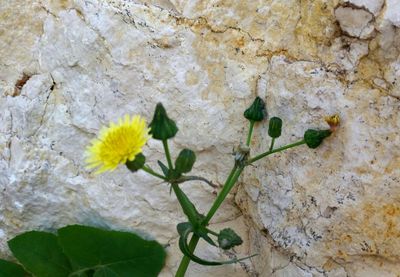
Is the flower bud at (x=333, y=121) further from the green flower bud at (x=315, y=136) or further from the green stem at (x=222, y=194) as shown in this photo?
the green stem at (x=222, y=194)

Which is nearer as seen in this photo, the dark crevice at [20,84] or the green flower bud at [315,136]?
the green flower bud at [315,136]

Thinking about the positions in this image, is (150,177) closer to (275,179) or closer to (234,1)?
(275,179)

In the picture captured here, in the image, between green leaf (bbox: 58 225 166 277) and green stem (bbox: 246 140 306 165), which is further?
green leaf (bbox: 58 225 166 277)

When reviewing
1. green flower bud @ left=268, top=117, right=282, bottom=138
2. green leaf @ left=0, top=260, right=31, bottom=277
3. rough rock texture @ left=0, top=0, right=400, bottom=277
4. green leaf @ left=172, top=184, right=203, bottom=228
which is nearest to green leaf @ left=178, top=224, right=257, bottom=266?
green leaf @ left=172, top=184, right=203, bottom=228

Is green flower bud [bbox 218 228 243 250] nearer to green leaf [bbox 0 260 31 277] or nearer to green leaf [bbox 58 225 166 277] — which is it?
green leaf [bbox 58 225 166 277]

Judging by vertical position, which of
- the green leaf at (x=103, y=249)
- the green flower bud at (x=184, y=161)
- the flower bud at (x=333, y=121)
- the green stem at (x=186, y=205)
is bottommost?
the green leaf at (x=103, y=249)

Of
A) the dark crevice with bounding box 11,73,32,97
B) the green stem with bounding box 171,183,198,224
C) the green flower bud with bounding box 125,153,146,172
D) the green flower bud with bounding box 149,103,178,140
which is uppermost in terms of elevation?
the green flower bud with bounding box 149,103,178,140

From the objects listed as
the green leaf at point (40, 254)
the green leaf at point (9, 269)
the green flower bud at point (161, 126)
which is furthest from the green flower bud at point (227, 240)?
the green leaf at point (9, 269)
